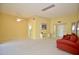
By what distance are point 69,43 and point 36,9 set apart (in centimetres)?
78

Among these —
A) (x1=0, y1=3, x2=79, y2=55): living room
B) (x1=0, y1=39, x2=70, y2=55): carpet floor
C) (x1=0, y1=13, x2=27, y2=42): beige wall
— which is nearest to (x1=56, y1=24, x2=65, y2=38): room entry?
(x1=0, y1=3, x2=79, y2=55): living room

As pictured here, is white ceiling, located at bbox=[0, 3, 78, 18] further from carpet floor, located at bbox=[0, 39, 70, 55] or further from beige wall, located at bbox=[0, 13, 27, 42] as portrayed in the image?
carpet floor, located at bbox=[0, 39, 70, 55]

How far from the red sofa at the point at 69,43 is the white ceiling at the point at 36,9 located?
0.40 metres

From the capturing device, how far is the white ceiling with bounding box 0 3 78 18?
7.53 feet

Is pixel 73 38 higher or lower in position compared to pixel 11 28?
lower

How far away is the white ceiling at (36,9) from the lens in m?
2.29

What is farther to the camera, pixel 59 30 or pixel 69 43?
pixel 59 30

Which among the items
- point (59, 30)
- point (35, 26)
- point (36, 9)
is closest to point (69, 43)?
point (59, 30)

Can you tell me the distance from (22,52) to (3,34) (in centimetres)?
43

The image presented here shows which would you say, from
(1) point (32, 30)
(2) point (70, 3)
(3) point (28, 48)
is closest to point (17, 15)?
(1) point (32, 30)

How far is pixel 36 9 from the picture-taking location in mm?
2344

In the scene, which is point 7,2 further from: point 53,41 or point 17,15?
point 53,41

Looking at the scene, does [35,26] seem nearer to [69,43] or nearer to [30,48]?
[30,48]

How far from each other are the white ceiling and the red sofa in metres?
0.40
